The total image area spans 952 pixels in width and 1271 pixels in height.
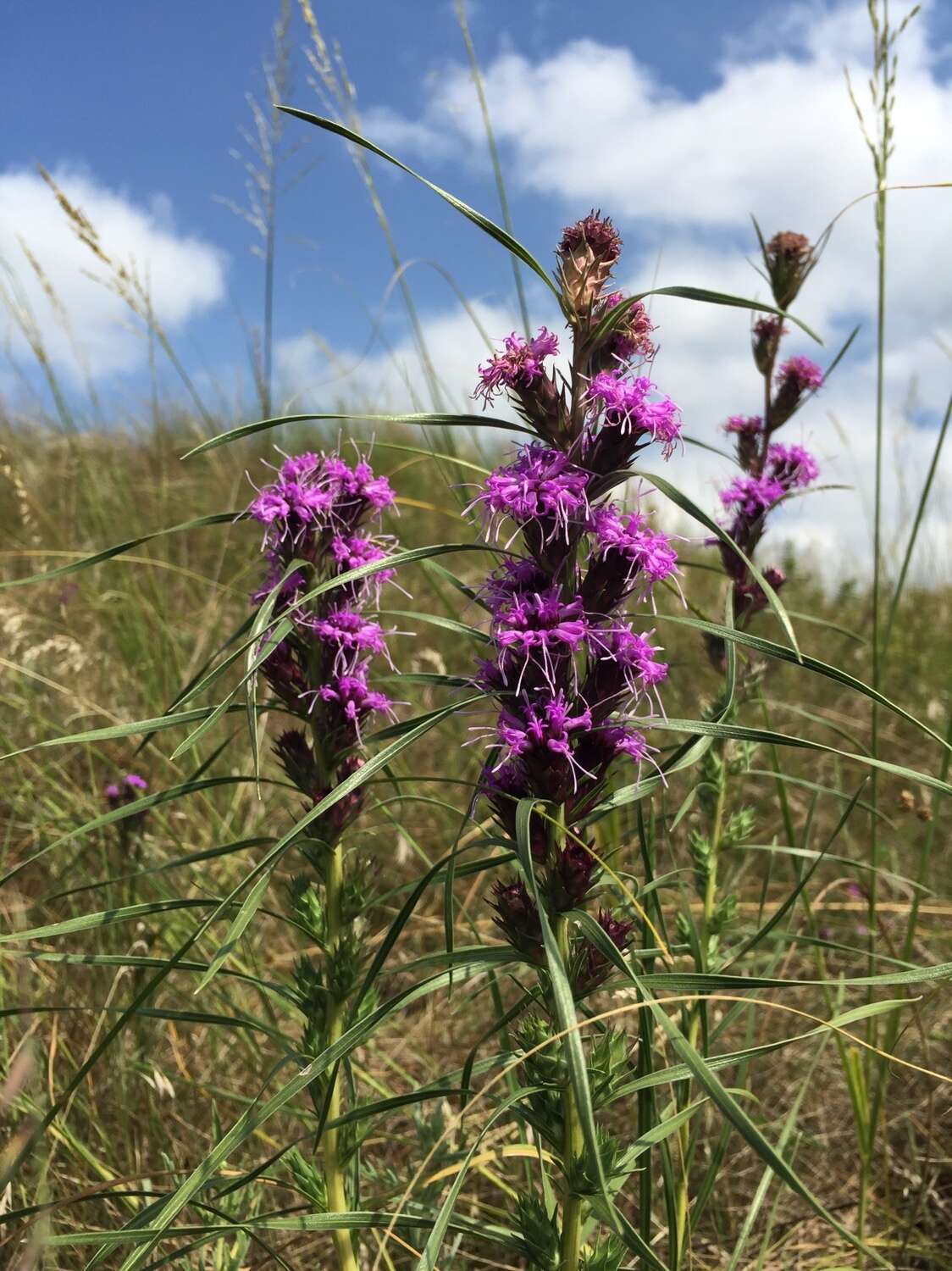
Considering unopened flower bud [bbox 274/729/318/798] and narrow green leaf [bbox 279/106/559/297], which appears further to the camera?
unopened flower bud [bbox 274/729/318/798]

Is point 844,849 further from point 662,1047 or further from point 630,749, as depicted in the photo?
point 630,749

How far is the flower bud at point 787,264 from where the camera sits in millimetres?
2146

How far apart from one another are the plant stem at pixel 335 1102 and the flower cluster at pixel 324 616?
3.0 inches

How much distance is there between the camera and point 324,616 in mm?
1518

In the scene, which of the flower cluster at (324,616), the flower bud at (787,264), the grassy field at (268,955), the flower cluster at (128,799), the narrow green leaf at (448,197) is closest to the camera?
the narrow green leaf at (448,197)

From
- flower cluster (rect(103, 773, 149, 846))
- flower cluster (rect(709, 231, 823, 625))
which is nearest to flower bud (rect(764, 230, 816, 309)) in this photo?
flower cluster (rect(709, 231, 823, 625))

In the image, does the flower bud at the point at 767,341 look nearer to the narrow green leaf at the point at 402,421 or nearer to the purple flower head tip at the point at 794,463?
the purple flower head tip at the point at 794,463

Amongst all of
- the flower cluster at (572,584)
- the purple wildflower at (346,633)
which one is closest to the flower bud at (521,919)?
the flower cluster at (572,584)

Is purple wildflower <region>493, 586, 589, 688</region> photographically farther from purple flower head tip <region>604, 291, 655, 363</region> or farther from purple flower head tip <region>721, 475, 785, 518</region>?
purple flower head tip <region>721, 475, 785, 518</region>

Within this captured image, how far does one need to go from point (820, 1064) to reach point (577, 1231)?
1801mm

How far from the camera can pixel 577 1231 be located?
1.23m

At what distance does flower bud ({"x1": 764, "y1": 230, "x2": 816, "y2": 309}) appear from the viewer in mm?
2146

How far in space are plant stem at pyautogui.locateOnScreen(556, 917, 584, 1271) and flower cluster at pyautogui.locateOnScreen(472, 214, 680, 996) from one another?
4cm

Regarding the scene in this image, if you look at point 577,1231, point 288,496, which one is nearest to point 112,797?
point 288,496
